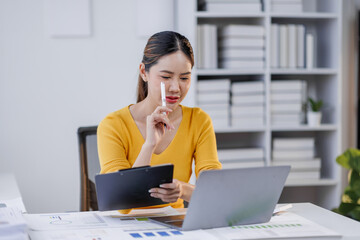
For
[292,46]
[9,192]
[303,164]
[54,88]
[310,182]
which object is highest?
[292,46]

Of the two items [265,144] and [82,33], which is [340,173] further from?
[82,33]

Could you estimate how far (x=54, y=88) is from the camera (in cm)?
328

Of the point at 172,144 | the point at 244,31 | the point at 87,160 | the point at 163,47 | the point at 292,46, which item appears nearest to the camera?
the point at 163,47

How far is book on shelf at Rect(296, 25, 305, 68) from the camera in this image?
10.8 ft

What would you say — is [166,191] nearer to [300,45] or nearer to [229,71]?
[229,71]

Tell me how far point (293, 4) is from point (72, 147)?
1721mm

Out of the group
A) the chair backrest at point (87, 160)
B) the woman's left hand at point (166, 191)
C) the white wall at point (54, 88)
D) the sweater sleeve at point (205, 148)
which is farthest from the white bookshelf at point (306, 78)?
the woman's left hand at point (166, 191)

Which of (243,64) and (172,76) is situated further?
(243,64)

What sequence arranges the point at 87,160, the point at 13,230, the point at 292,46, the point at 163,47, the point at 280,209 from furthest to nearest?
1. the point at 292,46
2. the point at 87,160
3. the point at 163,47
4. the point at 280,209
5. the point at 13,230

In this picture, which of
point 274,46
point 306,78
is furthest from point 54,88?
point 306,78

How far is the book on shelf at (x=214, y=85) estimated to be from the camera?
10.5ft

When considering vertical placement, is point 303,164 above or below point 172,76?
below

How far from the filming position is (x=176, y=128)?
2.02m

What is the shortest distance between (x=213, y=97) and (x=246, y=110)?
0.24 metres
